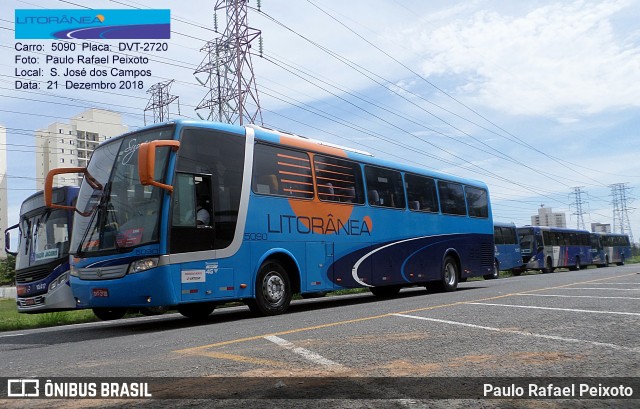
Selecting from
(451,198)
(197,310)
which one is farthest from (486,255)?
(197,310)

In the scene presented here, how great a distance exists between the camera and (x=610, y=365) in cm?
461

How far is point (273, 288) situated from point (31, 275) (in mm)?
6577

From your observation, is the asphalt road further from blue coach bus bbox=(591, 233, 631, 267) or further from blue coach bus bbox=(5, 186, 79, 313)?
blue coach bus bbox=(591, 233, 631, 267)

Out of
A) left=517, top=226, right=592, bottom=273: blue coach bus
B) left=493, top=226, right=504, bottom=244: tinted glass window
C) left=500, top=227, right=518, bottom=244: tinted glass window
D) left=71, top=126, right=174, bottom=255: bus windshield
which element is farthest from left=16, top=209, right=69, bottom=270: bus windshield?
left=517, top=226, right=592, bottom=273: blue coach bus

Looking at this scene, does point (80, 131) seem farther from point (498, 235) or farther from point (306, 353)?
point (306, 353)

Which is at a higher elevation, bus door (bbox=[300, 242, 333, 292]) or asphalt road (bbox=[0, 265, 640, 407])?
bus door (bbox=[300, 242, 333, 292])

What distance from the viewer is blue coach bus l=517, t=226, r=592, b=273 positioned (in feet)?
113

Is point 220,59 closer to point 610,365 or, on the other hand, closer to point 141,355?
point 141,355

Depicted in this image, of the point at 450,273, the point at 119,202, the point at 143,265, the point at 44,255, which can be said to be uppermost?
the point at 119,202

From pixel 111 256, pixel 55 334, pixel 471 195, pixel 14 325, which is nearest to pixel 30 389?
pixel 111 256

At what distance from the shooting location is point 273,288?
990 cm

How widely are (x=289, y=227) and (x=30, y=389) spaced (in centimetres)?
630

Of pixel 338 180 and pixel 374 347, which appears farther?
pixel 338 180

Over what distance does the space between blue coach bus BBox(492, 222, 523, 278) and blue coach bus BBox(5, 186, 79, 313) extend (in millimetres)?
23673
